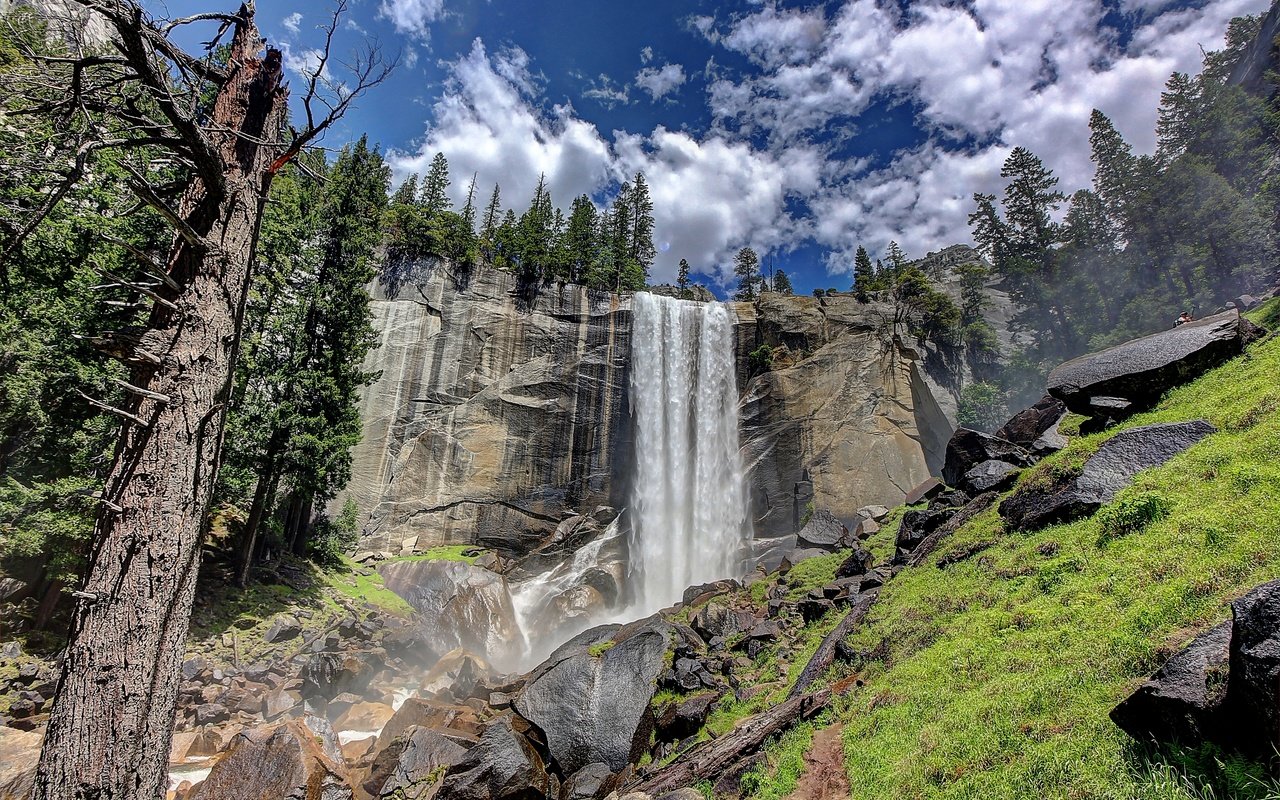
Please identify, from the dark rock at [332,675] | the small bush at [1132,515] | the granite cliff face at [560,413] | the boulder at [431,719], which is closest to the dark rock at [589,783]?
the boulder at [431,719]

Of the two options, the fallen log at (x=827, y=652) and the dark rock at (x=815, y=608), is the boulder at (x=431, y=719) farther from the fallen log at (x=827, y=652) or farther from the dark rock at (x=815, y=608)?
the dark rock at (x=815, y=608)

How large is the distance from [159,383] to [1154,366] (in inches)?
714

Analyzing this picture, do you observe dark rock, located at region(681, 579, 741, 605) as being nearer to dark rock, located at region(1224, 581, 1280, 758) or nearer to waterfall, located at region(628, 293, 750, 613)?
waterfall, located at region(628, 293, 750, 613)

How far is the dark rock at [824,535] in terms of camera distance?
2155cm

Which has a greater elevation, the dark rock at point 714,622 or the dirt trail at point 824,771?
the dark rock at point 714,622

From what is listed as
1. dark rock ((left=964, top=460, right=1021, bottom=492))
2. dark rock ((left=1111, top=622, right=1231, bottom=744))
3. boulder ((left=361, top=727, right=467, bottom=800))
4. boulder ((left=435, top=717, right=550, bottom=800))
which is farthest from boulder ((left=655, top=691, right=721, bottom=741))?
dark rock ((left=964, top=460, right=1021, bottom=492))

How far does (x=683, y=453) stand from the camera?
33.3 m

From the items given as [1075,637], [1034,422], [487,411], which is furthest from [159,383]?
[487,411]

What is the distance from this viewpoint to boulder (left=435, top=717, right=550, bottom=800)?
821 centimetres

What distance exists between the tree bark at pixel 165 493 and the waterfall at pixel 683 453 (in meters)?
26.1

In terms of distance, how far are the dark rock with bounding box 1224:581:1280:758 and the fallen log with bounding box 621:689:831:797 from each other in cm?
510

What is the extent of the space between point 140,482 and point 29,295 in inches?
682

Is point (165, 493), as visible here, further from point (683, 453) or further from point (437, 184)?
point (437, 184)

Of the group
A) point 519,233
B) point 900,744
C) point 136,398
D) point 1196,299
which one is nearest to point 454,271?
point 519,233
